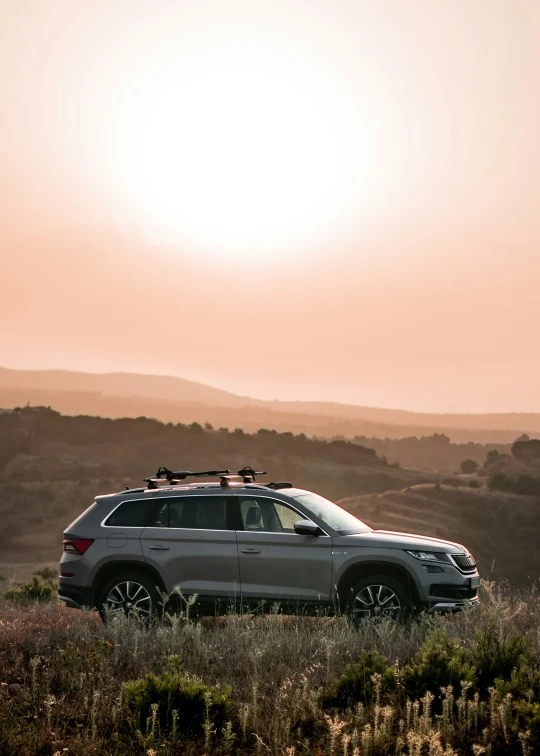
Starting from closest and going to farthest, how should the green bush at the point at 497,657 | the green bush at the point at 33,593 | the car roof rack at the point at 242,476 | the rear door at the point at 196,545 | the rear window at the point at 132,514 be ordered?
the green bush at the point at 497,657
the rear door at the point at 196,545
the car roof rack at the point at 242,476
the rear window at the point at 132,514
the green bush at the point at 33,593

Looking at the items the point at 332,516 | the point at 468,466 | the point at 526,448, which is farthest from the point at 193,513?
the point at 468,466

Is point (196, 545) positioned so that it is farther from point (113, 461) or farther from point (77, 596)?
point (113, 461)

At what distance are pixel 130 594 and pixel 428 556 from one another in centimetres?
384

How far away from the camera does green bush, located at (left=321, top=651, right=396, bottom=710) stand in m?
8.10

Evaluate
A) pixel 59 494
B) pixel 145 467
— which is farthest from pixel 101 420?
pixel 59 494

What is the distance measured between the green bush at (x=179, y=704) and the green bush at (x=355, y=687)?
922 millimetres

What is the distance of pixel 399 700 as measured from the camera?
7973mm

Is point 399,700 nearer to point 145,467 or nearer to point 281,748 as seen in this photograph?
point 281,748

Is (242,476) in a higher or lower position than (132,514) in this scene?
higher

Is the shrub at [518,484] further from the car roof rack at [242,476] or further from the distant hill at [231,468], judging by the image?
the car roof rack at [242,476]

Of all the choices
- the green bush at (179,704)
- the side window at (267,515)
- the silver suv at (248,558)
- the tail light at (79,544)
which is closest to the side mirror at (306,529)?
the silver suv at (248,558)

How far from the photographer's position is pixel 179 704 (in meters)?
7.75

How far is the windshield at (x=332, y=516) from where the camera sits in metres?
12.0

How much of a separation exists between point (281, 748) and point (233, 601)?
4.96 metres
